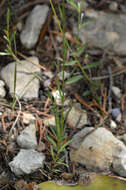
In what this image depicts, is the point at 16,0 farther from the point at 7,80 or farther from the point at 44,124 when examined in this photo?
the point at 44,124

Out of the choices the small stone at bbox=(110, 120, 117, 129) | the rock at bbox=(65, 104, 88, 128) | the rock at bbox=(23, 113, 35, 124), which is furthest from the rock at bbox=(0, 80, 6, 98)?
the small stone at bbox=(110, 120, 117, 129)

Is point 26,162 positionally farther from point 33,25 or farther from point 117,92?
point 33,25

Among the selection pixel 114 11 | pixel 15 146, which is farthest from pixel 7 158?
pixel 114 11

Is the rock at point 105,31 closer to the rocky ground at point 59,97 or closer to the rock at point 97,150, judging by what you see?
the rocky ground at point 59,97

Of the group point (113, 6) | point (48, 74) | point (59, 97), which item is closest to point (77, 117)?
point (59, 97)

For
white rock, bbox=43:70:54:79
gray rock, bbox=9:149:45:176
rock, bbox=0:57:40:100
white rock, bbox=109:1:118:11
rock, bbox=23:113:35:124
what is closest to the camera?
gray rock, bbox=9:149:45:176

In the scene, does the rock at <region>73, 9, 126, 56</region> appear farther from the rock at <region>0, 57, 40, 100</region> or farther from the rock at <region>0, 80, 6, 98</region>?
the rock at <region>0, 80, 6, 98</region>
